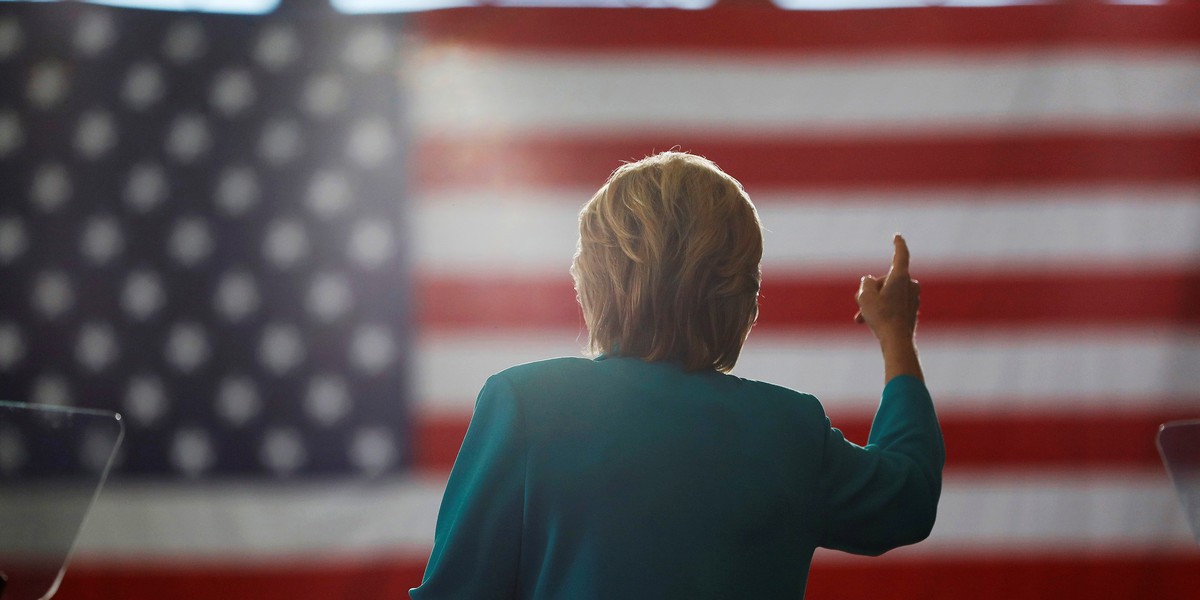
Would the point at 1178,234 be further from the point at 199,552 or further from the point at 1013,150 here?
the point at 199,552

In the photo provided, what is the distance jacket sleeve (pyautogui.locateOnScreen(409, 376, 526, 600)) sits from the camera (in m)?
0.57

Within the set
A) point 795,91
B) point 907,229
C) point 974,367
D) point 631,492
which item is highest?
point 795,91

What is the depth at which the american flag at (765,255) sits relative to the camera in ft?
5.41

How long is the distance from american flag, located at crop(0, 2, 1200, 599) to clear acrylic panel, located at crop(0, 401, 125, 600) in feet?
2.41

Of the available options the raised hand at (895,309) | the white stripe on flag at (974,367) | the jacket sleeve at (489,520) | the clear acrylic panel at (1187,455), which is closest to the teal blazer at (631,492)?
the jacket sleeve at (489,520)

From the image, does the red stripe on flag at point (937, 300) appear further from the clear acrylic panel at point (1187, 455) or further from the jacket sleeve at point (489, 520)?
the jacket sleeve at point (489, 520)

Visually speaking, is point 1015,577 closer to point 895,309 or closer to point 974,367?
point 974,367

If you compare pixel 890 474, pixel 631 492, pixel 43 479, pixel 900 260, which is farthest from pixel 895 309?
pixel 43 479

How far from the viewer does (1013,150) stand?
1.69 m

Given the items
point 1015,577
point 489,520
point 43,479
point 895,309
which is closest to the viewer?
point 489,520

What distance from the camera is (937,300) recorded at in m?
1.69

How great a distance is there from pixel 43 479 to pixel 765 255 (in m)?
1.24

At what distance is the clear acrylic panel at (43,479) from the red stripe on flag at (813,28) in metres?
1.08

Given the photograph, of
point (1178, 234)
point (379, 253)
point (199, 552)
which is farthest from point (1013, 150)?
point (199, 552)
